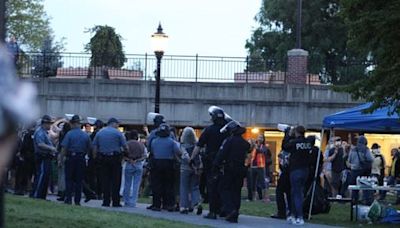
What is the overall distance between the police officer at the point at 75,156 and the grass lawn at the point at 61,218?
210 centimetres

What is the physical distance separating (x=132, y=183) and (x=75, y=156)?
1813 millimetres

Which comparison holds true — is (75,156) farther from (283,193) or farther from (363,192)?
(363,192)

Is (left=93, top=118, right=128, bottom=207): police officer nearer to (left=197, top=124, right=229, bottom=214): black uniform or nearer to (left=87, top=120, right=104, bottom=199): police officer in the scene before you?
(left=197, top=124, right=229, bottom=214): black uniform

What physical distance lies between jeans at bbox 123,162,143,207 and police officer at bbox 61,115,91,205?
1.29 metres

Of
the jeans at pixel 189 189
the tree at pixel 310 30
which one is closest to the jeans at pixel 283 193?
the jeans at pixel 189 189

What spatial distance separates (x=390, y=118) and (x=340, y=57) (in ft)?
125

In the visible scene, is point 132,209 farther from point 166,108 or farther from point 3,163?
point 166,108

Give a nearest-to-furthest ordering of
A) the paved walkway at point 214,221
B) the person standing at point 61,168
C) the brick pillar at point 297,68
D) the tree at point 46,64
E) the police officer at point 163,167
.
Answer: the paved walkway at point 214,221 → the police officer at point 163,167 → the person standing at point 61,168 → the brick pillar at point 297,68 → the tree at point 46,64

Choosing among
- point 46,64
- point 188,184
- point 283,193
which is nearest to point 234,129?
point 283,193

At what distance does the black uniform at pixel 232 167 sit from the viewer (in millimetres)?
14031

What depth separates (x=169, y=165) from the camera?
51.9ft

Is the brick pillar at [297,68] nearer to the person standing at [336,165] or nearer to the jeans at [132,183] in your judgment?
the person standing at [336,165]

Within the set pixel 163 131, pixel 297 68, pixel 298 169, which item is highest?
pixel 297 68

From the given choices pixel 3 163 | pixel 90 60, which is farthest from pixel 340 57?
pixel 3 163
